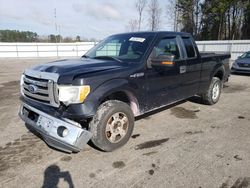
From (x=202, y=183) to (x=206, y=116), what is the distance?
112 inches

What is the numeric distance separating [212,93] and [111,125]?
375 centimetres

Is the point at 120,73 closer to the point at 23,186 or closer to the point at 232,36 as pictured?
the point at 23,186

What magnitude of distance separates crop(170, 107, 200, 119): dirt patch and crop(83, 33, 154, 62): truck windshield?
208 centimetres

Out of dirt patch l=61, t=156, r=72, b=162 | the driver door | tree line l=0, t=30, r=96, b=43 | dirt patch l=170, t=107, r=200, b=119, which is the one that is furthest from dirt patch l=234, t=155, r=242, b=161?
tree line l=0, t=30, r=96, b=43

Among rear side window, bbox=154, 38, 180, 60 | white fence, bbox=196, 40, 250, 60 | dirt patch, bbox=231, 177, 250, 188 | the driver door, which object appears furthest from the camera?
white fence, bbox=196, 40, 250, 60

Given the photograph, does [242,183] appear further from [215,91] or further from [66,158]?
[215,91]

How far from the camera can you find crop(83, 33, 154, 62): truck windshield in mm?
4164

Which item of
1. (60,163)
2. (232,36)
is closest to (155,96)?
(60,163)

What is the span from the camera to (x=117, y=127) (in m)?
3.71

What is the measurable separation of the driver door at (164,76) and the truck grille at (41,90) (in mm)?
1675

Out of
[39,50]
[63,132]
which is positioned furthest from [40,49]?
[63,132]

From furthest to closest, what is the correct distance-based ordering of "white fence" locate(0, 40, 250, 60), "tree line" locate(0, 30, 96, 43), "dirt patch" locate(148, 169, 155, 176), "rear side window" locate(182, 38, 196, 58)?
"tree line" locate(0, 30, 96, 43) < "white fence" locate(0, 40, 250, 60) < "rear side window" locate(182, 38, 196, 58) < "dirt patch" locate(148, 169, 155, 176)

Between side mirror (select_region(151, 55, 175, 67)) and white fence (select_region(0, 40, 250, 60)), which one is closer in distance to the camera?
side mirror (select_region(151, 55, 175, 67))

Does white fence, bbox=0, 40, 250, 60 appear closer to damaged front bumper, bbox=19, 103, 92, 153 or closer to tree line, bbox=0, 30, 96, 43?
tree line, bbox=0, 30, 96, 43
